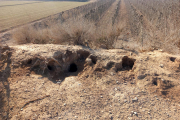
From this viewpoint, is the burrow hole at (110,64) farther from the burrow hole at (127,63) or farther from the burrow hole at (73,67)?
the burrow hole at (73,67)

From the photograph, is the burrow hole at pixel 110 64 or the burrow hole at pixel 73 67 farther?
the burrow hole at pixel 73 67

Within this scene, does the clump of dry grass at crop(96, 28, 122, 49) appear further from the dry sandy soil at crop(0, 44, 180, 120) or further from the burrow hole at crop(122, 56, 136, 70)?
the burrow hole at crop(122, 56, 136, 70)

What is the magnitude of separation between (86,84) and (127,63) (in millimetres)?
2217

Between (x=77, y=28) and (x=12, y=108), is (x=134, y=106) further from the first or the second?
(x=77, y=28)

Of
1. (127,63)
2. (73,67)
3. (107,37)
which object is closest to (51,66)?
(73,67)

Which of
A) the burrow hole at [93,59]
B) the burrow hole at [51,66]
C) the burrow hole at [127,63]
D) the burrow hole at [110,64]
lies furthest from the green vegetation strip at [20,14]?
the burrow hole at [127,63]

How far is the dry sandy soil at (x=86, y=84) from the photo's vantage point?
338 cm

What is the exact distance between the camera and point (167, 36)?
20.6 ft

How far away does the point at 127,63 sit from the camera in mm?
5359

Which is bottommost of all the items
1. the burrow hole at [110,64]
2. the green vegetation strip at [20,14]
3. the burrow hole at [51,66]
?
the burrow hole at [51,66]

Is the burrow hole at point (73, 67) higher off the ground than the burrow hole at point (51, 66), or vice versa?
the burrow hole at point (51, 66)

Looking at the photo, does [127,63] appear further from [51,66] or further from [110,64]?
[51,66]

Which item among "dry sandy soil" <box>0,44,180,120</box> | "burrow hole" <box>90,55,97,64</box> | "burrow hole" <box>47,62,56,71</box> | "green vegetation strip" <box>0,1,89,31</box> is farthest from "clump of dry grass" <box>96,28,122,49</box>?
"green vegetation strip" <box>0,1,89,31</box>

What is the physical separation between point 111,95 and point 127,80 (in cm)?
97
